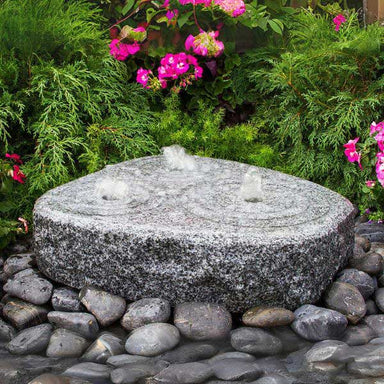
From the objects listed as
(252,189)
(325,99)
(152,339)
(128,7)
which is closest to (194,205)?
(252,189)

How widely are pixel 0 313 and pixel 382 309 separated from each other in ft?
5.35

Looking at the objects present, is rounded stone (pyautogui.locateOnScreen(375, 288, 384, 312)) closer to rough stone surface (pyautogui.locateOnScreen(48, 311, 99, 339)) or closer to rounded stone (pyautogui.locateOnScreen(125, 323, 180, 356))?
rounded stone (pyautogui.locateOnScreen(125, 323, 180, 356))

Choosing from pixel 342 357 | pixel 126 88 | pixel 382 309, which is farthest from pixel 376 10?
pixel 342 357

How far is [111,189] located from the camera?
2975 millimetres

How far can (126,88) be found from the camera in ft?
14.1

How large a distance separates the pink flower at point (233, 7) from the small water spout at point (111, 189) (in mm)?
1724

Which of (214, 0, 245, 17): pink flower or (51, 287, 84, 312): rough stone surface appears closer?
(51, 287, 84, 312): rough stone surface

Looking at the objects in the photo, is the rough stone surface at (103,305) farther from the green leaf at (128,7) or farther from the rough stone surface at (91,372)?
the green leaf at (128,7)

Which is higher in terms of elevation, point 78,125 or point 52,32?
point 52,32

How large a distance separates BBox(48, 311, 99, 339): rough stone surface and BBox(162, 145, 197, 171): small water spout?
3.60ft

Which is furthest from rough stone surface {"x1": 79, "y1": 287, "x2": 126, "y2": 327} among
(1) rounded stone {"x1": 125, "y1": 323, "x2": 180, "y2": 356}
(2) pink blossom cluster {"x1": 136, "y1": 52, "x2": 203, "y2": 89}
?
(2) pink blossom cluster {"x1": 136, "y1": 52, "x2": 203, "y2": 89}

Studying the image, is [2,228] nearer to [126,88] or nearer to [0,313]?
[0,313]

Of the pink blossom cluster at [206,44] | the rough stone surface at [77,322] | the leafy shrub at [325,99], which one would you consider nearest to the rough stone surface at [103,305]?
the rough stone surface at [77,322]

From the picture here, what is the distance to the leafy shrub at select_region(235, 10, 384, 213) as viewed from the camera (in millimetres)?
3730
